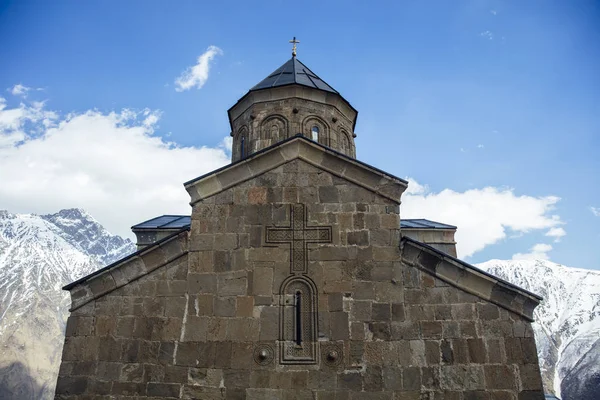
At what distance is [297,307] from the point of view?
5656mm

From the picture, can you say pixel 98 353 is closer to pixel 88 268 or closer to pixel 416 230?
pixel 416 230

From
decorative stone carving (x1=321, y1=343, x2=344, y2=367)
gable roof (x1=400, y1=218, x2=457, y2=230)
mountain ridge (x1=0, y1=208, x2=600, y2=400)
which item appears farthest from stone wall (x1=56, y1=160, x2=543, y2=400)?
mountain ridge (x1=0, y1=208, x2=600, y2=400)

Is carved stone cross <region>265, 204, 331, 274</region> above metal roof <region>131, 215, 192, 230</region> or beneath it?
beneath

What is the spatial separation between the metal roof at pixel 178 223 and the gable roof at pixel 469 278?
440cm

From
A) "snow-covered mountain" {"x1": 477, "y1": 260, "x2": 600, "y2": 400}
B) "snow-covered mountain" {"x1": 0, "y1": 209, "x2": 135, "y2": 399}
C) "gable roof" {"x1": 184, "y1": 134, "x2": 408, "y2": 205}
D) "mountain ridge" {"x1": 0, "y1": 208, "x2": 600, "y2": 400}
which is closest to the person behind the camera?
"gable roof" {"x1": 184, "y1": 134, "x2": 408, "y2": 205}

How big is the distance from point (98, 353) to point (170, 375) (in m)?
1.04

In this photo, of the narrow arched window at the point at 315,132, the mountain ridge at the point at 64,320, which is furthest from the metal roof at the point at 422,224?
the mountain ridge at the point at 64,320

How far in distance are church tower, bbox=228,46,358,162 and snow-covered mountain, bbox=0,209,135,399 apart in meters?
60.9

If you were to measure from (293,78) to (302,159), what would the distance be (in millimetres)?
5109

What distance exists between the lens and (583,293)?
222 ft

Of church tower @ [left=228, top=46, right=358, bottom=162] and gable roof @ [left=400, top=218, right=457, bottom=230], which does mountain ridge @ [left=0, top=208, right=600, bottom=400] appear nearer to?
gable roof @ [left=400, top=218, right=457, bottom=230]

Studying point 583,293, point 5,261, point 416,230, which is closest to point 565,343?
point 583,293

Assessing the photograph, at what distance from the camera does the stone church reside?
17.6ft

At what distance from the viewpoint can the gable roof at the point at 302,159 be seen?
6.11 meters
